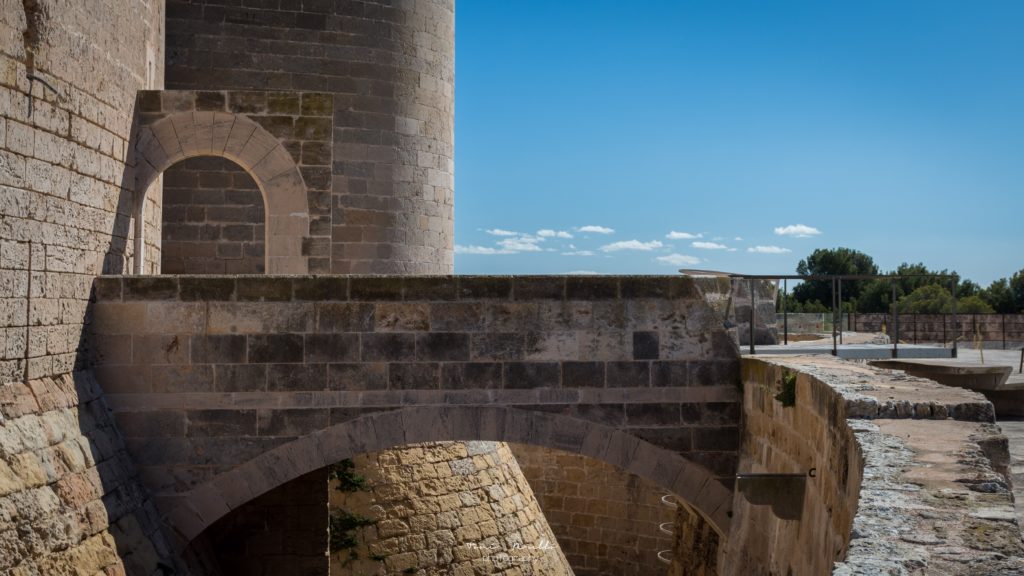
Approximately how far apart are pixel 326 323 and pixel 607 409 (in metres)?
2.20

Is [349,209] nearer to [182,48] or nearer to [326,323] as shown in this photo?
[182,48]

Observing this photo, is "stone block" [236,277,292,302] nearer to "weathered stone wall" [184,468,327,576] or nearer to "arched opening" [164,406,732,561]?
"arched opening" [164,406,732,561]

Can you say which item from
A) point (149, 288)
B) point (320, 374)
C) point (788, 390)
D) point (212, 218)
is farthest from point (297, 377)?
point (212, 218)

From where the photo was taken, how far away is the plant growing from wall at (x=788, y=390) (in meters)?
6.43

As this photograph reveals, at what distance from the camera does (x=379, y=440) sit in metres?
7.79

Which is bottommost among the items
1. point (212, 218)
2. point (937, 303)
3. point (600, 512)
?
point (600, 512)

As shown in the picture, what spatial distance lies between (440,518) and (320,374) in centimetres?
339

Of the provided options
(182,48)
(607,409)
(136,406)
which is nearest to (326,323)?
(136,406)

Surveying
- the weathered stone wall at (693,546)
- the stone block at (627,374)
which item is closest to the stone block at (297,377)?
the stone block at (627,374)

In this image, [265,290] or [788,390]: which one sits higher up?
[265,290]

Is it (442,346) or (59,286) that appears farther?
(442,346)

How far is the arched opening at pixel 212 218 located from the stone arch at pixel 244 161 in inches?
81.2

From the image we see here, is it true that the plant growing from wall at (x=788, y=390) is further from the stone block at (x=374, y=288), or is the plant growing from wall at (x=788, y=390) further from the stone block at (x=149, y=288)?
the stone block at (x=149, y=288)

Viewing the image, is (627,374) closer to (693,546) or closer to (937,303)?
(693,546)
